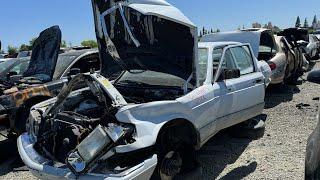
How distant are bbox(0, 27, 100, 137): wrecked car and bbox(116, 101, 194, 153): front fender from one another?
248cm

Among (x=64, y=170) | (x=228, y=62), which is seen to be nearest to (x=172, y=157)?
(x=64, y=170)

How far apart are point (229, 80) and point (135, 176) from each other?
266 centimetres

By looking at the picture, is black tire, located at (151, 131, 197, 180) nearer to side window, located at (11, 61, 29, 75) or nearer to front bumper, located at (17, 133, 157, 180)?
front bumper, located at (17, 133, 157, 180)

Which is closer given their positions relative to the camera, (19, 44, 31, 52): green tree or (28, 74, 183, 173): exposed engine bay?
(28, 74, 183, 173): exposed engine bay

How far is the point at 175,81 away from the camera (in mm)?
5434

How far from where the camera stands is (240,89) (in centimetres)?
614

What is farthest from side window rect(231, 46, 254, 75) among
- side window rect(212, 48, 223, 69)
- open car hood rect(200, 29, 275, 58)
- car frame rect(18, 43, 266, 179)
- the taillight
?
the taillight

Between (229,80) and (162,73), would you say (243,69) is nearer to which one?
(229,80)

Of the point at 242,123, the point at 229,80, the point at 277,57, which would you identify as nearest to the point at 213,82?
the point at 229,80

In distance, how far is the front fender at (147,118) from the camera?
4053 mm

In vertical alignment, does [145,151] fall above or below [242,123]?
above

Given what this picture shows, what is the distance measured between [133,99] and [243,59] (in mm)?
2429

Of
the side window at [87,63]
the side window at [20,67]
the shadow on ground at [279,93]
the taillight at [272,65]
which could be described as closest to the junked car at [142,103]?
the side window at [87,63]

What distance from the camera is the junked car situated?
13.0ft
